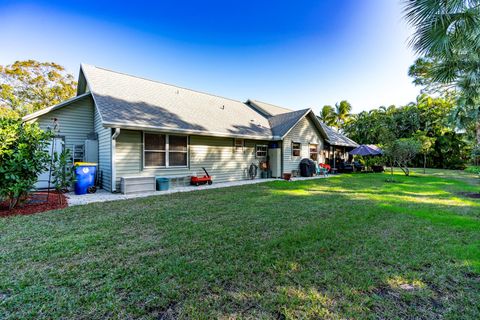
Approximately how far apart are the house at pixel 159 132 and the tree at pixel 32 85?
14993mm

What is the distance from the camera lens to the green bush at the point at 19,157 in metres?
5.17

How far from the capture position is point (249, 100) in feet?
57.5

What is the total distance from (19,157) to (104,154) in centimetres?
328

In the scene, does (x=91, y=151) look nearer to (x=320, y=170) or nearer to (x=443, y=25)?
(x=443, y=25)

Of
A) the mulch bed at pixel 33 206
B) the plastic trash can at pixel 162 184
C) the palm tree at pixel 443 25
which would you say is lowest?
the mulch bed at pixel 33 206

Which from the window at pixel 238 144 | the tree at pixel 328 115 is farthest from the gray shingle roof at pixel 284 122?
the tree at pixel 328 115

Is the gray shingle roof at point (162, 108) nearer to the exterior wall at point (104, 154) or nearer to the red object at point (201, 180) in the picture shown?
the exterior wall at point (104, 154)

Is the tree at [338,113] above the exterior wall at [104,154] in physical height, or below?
above

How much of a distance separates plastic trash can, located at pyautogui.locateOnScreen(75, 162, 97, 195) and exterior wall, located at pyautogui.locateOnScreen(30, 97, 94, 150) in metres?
2.19

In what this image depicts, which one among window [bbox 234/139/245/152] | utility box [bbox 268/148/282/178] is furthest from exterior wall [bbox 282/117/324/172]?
window [bbox 234/139/245/152]

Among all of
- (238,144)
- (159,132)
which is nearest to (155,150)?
(159,132)

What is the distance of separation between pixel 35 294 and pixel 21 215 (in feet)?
13.5

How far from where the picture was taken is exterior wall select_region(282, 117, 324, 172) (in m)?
12.9

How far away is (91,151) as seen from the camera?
897 cm
